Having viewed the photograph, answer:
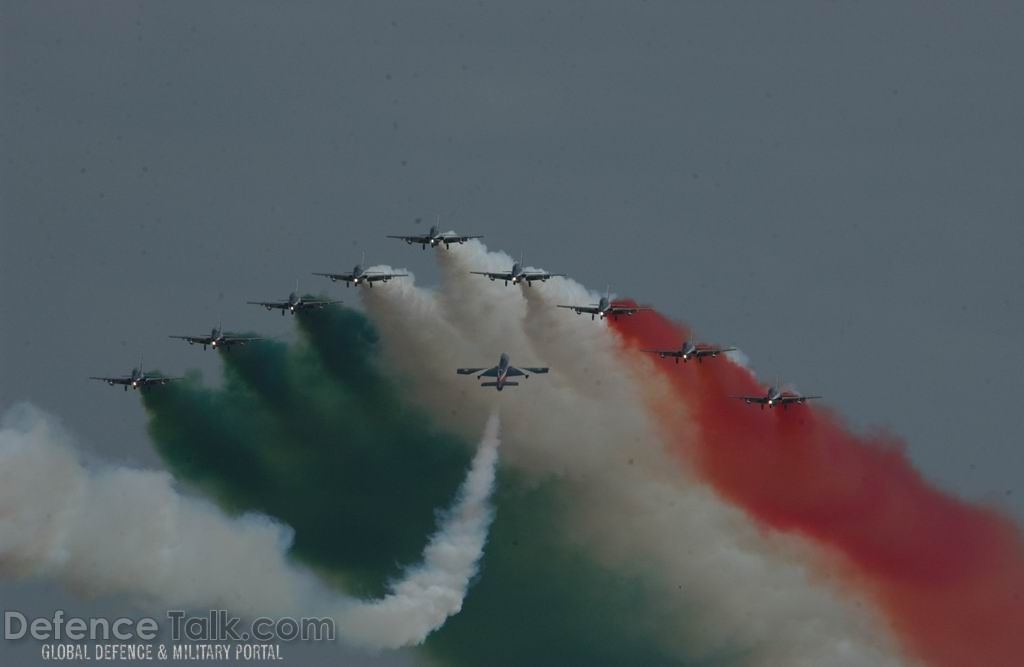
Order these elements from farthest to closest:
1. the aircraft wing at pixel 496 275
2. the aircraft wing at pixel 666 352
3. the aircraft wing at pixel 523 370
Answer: the aircraft wing at pixel 666 352
the aircraft wing at pixel 496 275
the aircraft wing at pixel 523 370

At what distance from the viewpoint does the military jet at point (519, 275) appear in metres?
186

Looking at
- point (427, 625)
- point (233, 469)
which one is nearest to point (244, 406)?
point (233, 469)

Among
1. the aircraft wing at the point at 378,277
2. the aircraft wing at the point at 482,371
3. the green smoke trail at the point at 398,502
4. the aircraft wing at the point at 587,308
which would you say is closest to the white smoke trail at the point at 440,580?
the green smoke trail at the point at 398,502

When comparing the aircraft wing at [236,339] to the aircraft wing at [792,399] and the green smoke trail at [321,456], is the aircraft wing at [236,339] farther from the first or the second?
the aircraft wing at [792,399]

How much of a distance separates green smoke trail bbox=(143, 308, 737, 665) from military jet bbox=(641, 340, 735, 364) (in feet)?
30.0

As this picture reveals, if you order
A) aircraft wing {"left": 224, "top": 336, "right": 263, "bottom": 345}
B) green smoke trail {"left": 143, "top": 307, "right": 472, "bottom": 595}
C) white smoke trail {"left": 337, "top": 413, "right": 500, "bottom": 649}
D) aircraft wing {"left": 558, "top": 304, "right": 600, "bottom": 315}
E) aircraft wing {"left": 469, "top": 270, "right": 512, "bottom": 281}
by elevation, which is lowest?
white smoke trail {"left": 337, "top": 413, "right": 500, "bottom": 649}

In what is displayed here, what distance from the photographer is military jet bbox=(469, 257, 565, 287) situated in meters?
186

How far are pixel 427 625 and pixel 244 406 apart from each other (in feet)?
54.2

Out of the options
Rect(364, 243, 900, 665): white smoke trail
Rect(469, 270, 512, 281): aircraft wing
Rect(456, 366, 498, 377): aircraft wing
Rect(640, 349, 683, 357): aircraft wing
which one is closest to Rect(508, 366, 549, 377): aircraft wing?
Rect(456, 366, 498, 377): aircraft wing

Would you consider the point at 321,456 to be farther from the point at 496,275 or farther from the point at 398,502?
the point at 496,275

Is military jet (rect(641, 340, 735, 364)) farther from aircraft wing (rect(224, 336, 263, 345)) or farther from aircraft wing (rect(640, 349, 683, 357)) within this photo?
aircraft wing (rect(224, 336, 263, 345))

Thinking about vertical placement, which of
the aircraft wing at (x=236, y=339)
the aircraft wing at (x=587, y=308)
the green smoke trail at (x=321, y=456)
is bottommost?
the green smoke trail at (x=321, y=456)

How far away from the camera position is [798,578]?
188 m

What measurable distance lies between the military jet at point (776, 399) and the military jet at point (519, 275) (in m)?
12.4
